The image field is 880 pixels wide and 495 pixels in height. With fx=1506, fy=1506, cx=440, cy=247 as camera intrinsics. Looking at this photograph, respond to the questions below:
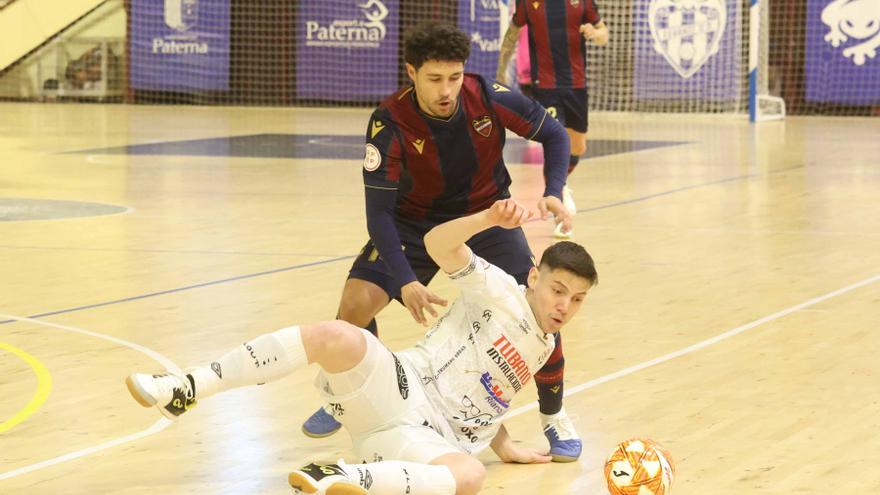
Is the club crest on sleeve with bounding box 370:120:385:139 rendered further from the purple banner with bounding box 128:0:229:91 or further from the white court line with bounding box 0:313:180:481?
the purple banner with bounding box 128:0:229:91

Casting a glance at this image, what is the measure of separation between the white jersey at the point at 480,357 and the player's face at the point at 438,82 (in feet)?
2.38

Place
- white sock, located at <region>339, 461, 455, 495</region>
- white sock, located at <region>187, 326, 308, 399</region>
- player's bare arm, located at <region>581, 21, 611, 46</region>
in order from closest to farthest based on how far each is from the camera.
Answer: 1. white sock, located at <region>339, 461, 455, 495</region>
2. white sock, located at <region>187, 326, 308, 399</region>
3. player's bare arm, located at <region>581, 21, 611, 46</region>

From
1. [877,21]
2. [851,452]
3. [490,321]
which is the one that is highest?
[877,21]

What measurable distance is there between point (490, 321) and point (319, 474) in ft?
2.99

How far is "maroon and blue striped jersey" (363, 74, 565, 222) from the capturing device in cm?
536

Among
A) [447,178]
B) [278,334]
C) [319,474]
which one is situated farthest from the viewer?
[447,178]

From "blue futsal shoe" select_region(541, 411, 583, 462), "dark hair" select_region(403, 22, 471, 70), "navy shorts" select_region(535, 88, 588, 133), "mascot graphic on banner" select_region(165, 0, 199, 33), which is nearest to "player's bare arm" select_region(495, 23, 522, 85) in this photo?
"navy shorts" select_region(535, 88, 588, 133)

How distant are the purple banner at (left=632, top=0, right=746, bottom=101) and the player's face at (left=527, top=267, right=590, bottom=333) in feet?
61.3

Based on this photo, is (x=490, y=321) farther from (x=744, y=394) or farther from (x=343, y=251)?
(x=343, y=251)

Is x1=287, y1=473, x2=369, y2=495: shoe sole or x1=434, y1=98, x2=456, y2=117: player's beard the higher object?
x1=434, y1=98, x2=456, y2=117: player's beard

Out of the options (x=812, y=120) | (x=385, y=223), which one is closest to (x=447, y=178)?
(x=385, y=223)

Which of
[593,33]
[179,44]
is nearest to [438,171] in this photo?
[593,33]

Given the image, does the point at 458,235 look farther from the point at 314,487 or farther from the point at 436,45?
the point at 314,487

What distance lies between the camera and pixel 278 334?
4.30 metres
